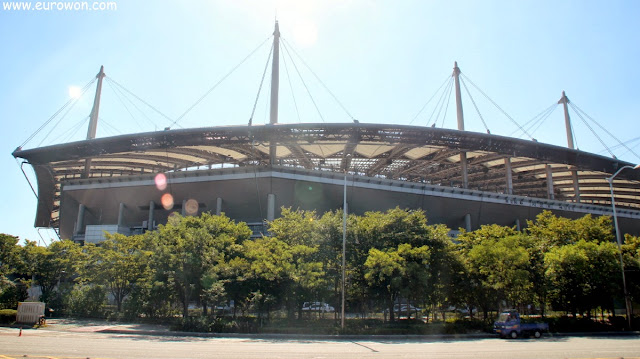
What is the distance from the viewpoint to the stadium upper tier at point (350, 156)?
1951 inches

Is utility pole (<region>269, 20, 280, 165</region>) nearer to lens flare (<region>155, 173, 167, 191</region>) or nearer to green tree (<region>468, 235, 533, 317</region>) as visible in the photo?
lens flare (<region>155, 173, 167, 191</region>)

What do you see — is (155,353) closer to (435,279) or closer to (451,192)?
(435,279)

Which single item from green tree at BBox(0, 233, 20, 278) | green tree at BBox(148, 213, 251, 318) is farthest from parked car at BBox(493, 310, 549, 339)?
green tree at BBox(0, 233, 20, 278)

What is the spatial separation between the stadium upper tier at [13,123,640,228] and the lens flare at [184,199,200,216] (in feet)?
19.1

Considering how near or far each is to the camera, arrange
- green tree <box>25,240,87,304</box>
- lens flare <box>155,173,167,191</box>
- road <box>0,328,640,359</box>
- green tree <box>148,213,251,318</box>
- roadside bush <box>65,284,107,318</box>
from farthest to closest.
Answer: lens flare <box>155,173,167,191</box> → green tree <box>25,240,87,304</box> → roadside bush <box>65,284,107,318</box> → green tree <box>148,213,251,318</box> → road <box>0,328,640,359</box>

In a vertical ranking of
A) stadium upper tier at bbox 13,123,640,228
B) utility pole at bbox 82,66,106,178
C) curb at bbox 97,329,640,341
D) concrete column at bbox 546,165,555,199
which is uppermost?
utility pole at bbox 82,66,106,178

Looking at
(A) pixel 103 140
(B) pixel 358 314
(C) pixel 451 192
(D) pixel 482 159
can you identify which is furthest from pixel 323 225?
(D) pixel 482 159

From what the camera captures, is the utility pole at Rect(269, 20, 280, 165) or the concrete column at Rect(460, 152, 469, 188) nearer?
the concrete column at Rect(460, 152, 469, 188)

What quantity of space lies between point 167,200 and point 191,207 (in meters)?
3.18

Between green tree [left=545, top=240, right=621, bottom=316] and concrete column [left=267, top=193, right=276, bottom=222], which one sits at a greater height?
concrete column [left=267, top=193, right=276, bottom=222]

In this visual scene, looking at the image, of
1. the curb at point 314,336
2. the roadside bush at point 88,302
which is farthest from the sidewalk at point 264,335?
the roadside bush at point 88,302

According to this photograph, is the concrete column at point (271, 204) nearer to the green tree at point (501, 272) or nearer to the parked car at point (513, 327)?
the green tree at point (501, 272)

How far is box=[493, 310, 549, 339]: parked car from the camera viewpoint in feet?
78.1

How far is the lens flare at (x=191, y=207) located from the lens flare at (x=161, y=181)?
14.2 ft
